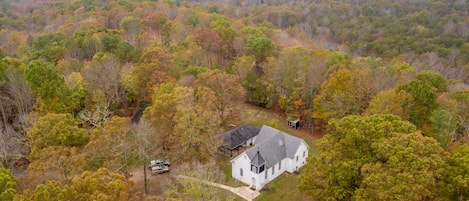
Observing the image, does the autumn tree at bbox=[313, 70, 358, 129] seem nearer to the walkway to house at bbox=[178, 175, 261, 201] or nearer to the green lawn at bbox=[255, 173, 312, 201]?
the green lawn at bbox=[255, 173, 312, 201]

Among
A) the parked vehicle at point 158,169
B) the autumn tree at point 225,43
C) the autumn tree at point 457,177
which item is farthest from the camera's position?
the autumn tree at point 225,43

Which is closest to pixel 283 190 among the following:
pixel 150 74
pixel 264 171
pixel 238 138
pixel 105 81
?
pixel 264 171

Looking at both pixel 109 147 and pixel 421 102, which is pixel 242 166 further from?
pixel 421 102

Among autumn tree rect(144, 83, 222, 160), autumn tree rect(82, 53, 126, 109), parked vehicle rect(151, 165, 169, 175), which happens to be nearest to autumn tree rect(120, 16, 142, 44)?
autumn tree rect(82, 53, 126, 109)

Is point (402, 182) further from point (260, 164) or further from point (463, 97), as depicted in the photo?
point (463, 97)

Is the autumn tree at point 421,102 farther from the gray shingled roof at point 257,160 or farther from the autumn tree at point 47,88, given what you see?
the autumn tree at point 47,88

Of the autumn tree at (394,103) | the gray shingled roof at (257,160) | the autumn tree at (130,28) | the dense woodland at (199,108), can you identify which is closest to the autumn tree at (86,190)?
the dense woodland at (199,108)

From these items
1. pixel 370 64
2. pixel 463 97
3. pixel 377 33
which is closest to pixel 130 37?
pixel 370 64
